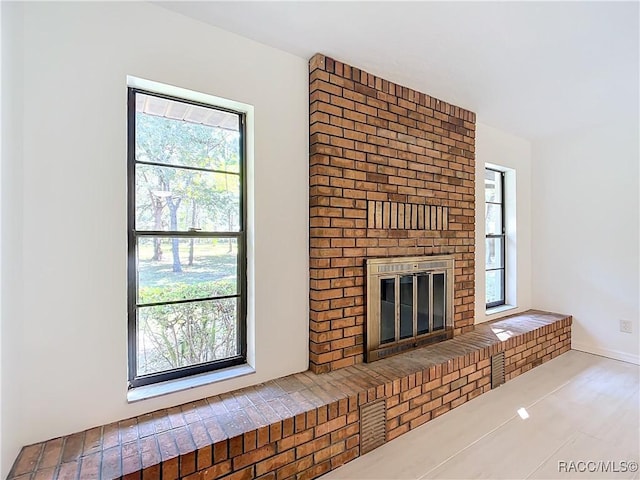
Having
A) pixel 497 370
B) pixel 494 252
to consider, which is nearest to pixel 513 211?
pixel 494 252

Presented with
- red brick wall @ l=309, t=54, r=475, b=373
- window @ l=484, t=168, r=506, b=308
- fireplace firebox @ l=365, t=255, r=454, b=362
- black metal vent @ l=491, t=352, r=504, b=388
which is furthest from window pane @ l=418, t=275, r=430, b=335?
window @ l=484, t=168, r=506, b=308

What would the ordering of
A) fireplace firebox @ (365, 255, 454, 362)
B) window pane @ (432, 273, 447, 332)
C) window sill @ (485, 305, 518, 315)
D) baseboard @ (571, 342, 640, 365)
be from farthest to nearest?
window sill @ (485, 305, 518, 315) < baseboard @ (571, 342, 640, 365) < window pane @ (432, 273, 447, 332) < fireplace firebox @ (365, 255, 454, 362)

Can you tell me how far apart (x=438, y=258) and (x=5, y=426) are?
9.52 ft

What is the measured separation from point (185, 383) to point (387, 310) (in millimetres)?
1512

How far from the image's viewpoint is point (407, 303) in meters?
2.72

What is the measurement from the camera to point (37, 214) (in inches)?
59.8

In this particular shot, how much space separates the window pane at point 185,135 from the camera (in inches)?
74.0

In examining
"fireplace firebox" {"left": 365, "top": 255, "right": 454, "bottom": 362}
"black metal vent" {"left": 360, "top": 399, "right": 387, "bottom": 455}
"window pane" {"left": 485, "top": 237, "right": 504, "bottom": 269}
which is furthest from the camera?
"window pane" {"left": 485, "top": 237, "right": 504, "bottom": 269}

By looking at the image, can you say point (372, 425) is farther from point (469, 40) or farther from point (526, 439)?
point (469, 40)

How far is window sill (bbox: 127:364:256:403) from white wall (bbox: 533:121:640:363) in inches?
153

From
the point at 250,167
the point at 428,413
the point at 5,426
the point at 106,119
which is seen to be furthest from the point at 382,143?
the point at 5,426

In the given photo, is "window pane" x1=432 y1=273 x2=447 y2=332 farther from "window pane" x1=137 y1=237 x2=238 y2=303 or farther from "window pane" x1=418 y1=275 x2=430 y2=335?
"window pane" x1=137 y1=237 x2=238 y2=303

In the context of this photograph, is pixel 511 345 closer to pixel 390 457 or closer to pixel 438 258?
pixel 438 258

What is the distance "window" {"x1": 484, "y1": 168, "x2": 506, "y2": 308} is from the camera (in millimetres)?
3920
